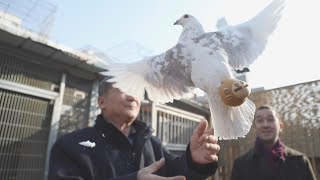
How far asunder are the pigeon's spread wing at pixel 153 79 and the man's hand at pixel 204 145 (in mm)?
134

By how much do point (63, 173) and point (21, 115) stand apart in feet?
5.01

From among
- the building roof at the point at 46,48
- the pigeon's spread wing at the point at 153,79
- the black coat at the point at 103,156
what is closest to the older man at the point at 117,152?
the black coat at the point at 103,156


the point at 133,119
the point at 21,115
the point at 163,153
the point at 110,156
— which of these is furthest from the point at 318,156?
the point at 21,115

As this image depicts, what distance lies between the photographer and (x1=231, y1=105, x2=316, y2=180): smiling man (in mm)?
1677

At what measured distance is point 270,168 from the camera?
1702 millimetres

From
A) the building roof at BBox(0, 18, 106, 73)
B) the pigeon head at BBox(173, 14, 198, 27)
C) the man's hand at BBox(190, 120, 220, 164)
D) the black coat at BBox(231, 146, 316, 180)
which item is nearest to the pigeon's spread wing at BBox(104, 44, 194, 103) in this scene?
the man's hand at BBox(190, 120, 220, 164)

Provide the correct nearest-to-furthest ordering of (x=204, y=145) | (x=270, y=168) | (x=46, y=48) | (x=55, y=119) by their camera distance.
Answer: (x=204, y=145), (x=270, y=168), (x=46, y=48), (x=55, y=119)

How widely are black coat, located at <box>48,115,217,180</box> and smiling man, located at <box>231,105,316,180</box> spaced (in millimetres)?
677

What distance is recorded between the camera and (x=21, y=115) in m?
2.39

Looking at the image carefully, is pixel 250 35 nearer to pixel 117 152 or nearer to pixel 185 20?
pixel 185 20

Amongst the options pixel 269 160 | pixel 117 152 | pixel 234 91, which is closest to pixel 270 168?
pixel 269 160

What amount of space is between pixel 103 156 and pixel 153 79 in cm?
48

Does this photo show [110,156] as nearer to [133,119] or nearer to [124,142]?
[124,142]

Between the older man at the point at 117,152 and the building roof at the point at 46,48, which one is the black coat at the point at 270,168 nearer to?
the older man at the point at 117,152
